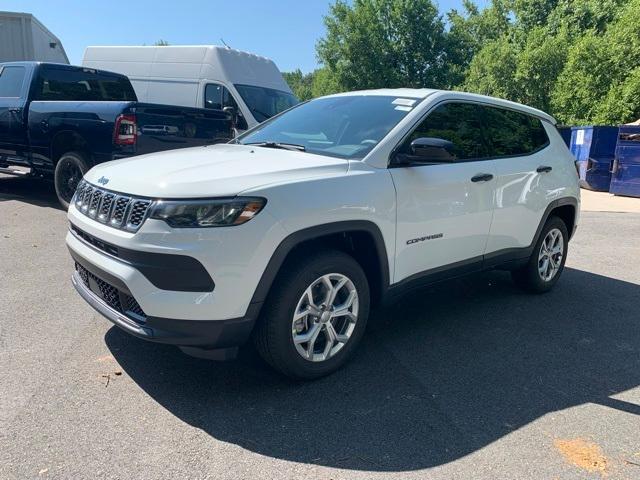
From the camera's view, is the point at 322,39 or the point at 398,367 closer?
the point at 398,367

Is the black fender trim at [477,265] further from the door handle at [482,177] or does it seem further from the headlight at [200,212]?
the headlight at [200,212]

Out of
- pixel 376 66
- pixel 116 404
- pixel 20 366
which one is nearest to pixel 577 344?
pixel 116 404

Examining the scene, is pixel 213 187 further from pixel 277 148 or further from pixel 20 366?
pixel 20 366

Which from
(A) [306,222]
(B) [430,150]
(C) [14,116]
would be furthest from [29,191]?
(B) [430,150]

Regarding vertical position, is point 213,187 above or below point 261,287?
above

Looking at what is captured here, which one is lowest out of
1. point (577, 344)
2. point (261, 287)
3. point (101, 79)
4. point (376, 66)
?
point (577, 344)

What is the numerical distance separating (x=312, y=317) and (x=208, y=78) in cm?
947

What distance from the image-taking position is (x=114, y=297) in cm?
302

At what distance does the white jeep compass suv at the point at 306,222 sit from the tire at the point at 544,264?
342 mm

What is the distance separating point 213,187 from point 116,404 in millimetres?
1314

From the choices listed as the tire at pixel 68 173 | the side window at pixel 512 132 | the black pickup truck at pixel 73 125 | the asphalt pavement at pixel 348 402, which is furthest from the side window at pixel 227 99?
the side window at pixel 512 132

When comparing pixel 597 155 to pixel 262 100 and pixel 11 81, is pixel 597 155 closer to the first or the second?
pixel 262 100

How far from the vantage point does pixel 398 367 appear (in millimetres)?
3508

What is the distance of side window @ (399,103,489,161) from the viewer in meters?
3.83
